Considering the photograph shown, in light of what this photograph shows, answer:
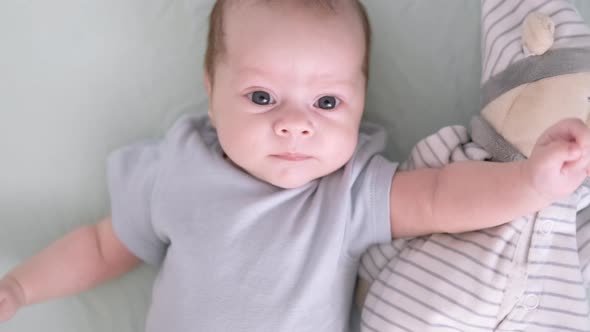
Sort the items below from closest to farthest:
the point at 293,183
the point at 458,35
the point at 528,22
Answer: the point at 528,22 < the point at 293,183 < the point at 458,35

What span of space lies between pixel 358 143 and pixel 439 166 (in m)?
0.16

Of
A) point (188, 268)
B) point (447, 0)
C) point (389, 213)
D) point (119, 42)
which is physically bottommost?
point (188, 268)

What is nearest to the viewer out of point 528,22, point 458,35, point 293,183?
point 528,22

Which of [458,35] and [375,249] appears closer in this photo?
[375,249]

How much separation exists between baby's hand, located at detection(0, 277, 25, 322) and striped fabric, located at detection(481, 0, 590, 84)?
932mm

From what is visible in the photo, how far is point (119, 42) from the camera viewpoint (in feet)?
4.57

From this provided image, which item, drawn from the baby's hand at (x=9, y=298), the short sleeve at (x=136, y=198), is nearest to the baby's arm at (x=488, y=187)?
the short sleeve at (x=136, y=198)

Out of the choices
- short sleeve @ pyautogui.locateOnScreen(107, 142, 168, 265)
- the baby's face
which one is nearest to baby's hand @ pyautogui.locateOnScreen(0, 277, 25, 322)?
short sleeve @ pyautogui.locateOnScreen(107, 142, 168, 265)

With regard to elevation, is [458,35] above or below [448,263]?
above

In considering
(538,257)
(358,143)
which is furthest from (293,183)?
(538,257)

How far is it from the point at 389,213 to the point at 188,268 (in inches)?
14.4

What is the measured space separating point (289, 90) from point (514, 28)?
39 centimetres

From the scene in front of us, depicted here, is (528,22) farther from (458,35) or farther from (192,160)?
(192,160)

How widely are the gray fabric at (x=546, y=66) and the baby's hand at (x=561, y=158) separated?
14cm
